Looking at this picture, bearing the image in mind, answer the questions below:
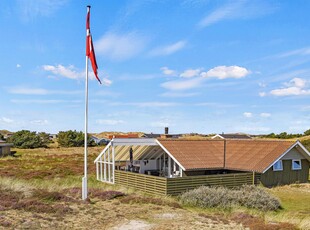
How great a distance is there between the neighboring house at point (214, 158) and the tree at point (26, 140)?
55335mm

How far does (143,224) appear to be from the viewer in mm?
15641

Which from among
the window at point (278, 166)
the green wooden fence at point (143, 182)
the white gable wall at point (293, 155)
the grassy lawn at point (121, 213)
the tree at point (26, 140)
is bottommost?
the grassy lawn at point (121, 213)

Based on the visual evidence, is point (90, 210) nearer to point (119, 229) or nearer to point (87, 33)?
point (119, 229)

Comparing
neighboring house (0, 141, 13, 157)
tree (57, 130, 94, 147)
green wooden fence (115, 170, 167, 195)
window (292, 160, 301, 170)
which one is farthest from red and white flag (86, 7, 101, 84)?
tree (57, 130, 94, 147)

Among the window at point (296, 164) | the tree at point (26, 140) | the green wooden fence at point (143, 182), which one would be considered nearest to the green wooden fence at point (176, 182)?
the green wooden fence at point (143, 182)

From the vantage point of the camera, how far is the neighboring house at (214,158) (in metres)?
27.3

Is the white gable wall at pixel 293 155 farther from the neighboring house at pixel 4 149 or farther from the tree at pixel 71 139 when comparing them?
the tree at pixel 71 139

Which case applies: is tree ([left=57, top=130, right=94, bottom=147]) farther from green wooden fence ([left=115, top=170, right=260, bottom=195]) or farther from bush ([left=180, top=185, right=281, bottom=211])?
bush ([left=180, top=185, right=281, bottom=211])

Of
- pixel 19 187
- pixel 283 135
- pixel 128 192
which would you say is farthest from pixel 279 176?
pixel 283 135

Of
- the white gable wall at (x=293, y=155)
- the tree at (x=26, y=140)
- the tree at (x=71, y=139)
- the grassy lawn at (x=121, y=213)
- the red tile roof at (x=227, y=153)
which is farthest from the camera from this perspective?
the tree at (x=71, y=139)

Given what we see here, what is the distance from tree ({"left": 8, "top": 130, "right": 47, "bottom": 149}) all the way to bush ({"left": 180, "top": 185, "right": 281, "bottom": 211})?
67298 millimetres

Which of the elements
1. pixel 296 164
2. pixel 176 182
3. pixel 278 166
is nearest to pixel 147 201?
pixel 176 182

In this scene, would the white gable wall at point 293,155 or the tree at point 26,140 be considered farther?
the tree at point 26,140

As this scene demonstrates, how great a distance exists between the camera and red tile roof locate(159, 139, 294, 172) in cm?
2702
